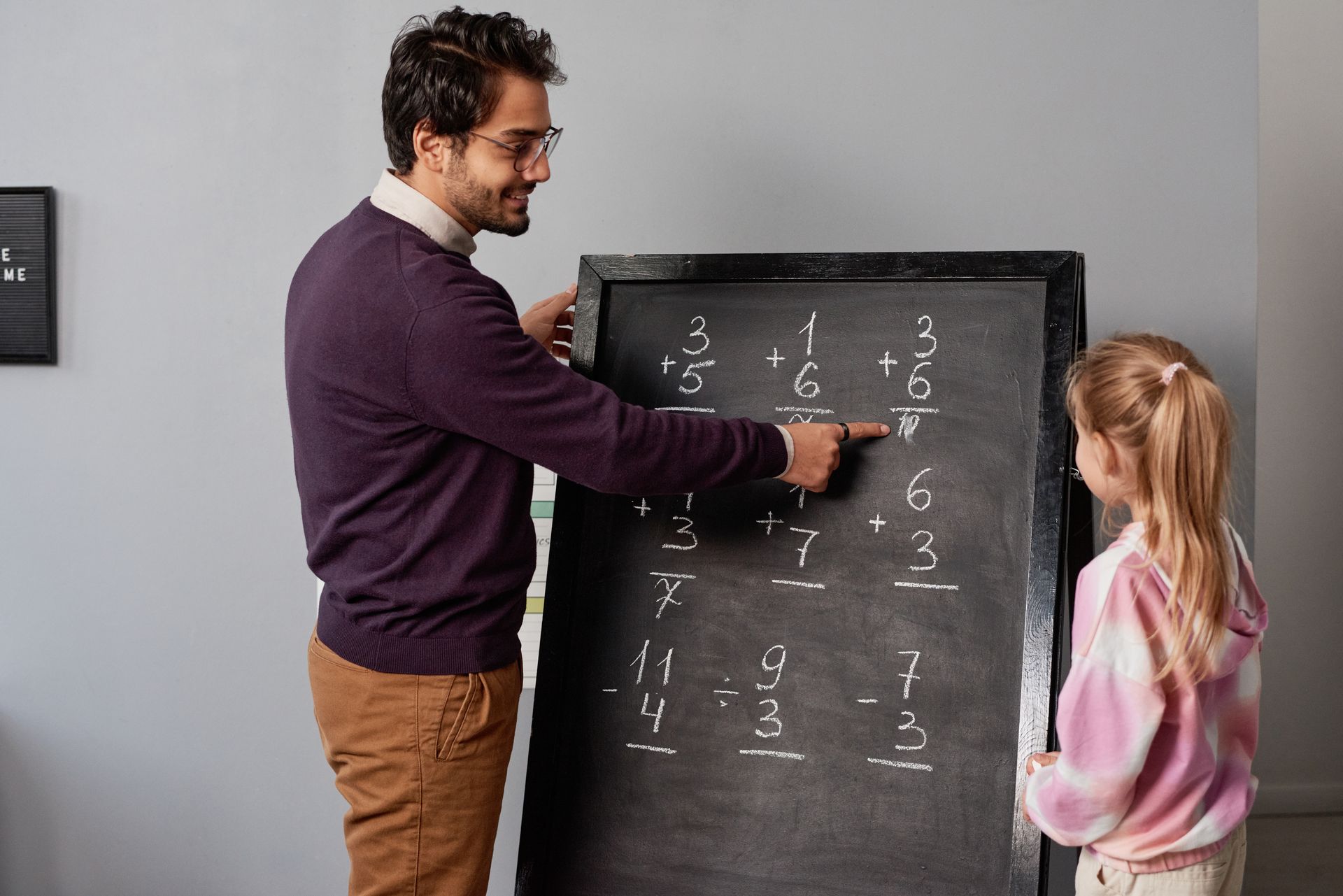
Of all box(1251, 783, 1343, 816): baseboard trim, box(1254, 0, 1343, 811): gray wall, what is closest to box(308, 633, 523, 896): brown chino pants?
box(1254, 0, 1343, 811): gray wall

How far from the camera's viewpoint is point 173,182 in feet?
7.12

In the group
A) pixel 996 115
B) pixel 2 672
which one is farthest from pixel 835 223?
pixel 2 672

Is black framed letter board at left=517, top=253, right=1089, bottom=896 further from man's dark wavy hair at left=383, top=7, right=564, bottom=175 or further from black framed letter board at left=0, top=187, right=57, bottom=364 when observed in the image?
black framed letter board at left=0, top=187, right=57, bottom=364

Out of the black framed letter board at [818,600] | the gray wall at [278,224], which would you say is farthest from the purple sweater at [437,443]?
the gray wall at [278,224]

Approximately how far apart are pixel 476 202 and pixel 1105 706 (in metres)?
0.99

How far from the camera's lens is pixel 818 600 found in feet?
4.62

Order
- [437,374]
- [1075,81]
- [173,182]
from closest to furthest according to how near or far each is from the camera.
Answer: [437,374] → [1075,81] → [173,182]

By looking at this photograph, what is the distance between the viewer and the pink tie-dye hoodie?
1.07m

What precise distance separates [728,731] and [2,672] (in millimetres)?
1754

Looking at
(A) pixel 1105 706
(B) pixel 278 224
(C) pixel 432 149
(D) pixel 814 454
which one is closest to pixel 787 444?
(D) pixel 814 454

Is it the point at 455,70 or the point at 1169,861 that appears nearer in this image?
the point at 1169,861

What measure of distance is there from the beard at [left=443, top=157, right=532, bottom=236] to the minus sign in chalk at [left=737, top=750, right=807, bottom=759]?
77 centimetres

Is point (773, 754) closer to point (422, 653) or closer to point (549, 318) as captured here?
point (422, 653)

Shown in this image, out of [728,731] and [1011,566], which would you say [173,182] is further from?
[1011,566]
